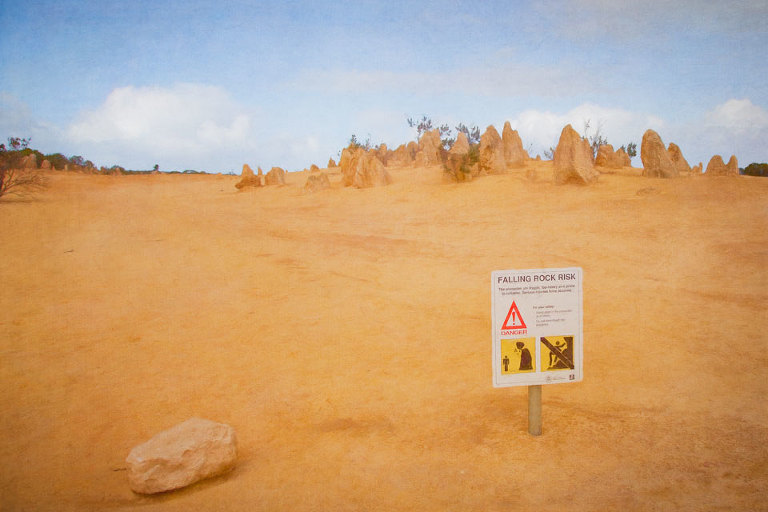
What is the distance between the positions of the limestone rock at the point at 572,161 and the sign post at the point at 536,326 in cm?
1334

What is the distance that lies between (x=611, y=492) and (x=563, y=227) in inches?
367

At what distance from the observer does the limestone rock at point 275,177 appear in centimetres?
2489

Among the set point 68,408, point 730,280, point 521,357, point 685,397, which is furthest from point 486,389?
point 730,280

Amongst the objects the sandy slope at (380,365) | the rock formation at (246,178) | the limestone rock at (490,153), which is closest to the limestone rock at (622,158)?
the limestone rock at (490,153)

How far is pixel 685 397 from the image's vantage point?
4.04 metres

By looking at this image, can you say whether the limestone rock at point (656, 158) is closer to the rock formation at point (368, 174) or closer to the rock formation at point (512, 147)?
the rock formation at point (512, 147)

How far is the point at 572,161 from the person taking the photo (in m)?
15.5

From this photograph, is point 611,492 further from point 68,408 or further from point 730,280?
point 730,280

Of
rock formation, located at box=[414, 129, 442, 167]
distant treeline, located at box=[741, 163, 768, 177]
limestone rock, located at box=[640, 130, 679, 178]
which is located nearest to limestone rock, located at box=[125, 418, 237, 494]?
limestone rock, located at box=[640, 130, 679, 178]

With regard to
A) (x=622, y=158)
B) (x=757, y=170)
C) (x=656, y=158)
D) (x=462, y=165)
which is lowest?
(x=757, y=170)

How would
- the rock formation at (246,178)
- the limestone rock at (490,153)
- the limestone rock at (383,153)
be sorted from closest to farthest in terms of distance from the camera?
1. the limestone rock at (490,153)
2. the rock formation at (246,178)
3. the limestone rock at (383,153)

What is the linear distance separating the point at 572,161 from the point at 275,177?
14.9m

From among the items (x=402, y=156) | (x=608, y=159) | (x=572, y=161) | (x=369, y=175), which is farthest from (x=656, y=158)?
(x=402, y=156)

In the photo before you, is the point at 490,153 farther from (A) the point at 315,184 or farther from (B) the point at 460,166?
(A) the point at 315,184
